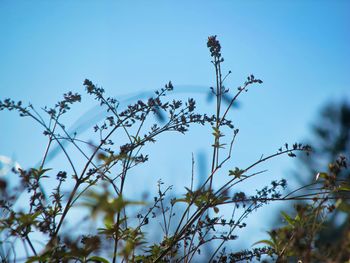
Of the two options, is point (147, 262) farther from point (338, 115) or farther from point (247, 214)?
point (338, 115)

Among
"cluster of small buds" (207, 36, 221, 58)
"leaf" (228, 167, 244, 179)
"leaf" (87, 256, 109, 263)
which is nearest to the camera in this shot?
"leaf" (87, 256, 109, 263)

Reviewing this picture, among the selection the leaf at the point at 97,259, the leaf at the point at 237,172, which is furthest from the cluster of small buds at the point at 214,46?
the leaf at the point at 97,259

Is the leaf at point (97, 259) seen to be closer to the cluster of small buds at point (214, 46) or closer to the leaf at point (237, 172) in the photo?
the leaf at point (237, 172)

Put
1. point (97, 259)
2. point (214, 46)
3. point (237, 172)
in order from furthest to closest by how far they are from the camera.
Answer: point (214, 46) → point (237, 172) → point (97, 259)

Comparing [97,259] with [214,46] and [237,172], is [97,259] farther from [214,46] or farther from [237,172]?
[214,46]

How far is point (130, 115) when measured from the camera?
5.68 feet

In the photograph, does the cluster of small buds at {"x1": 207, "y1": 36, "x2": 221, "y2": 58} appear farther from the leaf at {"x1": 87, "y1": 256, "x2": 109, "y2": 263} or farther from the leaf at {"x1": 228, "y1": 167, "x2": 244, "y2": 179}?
the leaf at {"x1": 87, "y1": 256, "x2": 109, "y2": 263}

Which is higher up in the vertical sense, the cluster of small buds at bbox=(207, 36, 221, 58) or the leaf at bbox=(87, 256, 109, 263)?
the cluster of small buds at bbox=(207, 36, 221, 58)

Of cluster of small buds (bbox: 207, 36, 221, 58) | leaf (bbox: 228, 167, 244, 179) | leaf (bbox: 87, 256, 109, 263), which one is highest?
cluster of small buds (bbox: 207, 36, 221, 58)

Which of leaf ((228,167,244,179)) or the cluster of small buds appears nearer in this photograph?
leaf ((228,167,244,179))

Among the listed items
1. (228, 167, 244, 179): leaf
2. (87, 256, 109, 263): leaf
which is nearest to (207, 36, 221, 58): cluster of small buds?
Result: (228, 167, 244, 179): leaf

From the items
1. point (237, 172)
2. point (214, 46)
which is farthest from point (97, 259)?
point (214, 46)

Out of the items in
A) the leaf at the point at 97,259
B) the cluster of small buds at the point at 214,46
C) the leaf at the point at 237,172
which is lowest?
the leaf at the point at 97,259

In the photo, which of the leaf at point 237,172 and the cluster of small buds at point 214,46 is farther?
the cluster of small buds at point 214,46
